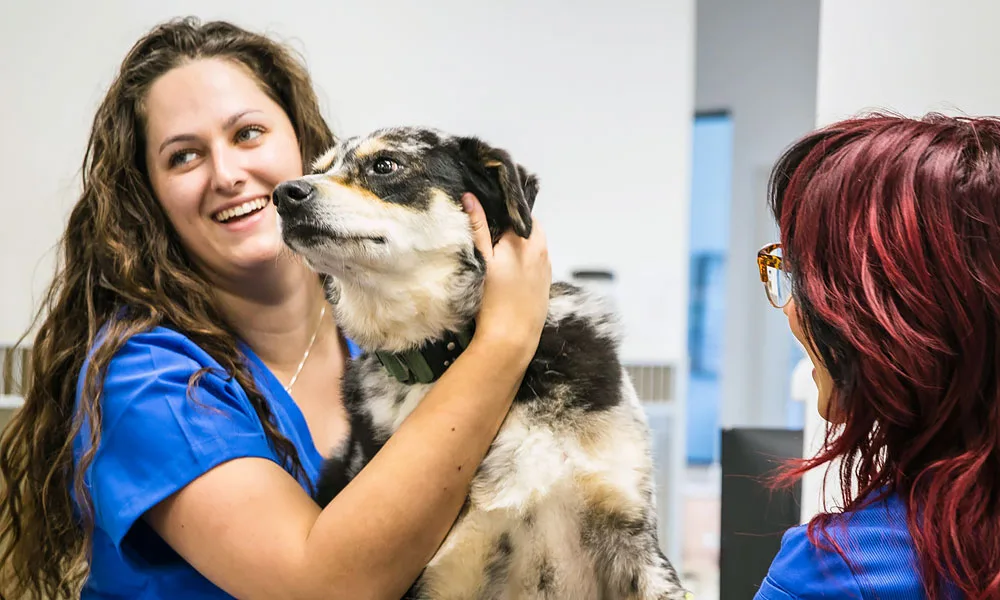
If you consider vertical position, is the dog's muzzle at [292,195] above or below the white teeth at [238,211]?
above

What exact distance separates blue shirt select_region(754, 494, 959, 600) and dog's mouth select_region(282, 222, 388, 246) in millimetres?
744

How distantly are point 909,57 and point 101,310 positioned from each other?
4.95 feet

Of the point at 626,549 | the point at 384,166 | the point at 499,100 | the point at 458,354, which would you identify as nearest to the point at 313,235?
the point at 384,166

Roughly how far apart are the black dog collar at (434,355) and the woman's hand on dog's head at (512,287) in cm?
6

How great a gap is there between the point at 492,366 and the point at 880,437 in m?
0.51

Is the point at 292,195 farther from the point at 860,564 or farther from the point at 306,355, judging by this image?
the point at 860,564

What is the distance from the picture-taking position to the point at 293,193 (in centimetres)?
117

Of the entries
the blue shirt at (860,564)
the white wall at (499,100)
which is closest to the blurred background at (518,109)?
the white wall at (499,100)

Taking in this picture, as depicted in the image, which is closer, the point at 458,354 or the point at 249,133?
the point at 458,354

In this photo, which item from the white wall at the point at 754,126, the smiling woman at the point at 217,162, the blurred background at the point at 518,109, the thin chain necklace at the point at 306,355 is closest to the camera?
the smiling woman at the point at 217,162

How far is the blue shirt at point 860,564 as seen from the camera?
0.72m

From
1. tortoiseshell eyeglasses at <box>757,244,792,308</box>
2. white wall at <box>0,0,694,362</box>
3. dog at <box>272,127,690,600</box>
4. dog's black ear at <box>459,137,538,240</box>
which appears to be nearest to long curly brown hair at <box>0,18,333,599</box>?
dog at <box>272,127,690,600</box>

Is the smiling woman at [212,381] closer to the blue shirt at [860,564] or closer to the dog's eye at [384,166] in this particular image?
the dog's eye at [384,166]

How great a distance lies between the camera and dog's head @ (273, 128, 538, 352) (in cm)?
118
